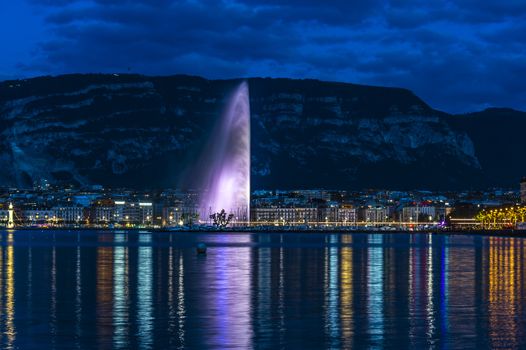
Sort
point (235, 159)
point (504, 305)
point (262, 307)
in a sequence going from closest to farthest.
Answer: point (262, 307) < point (504, 305) < point (235, 159)

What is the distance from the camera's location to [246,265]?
57.9 meters

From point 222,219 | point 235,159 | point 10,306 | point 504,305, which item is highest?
point 235,159

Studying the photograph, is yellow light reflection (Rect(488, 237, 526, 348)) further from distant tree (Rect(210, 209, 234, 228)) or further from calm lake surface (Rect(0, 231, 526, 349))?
distant tree (Rect(210, 209, 234, 228))

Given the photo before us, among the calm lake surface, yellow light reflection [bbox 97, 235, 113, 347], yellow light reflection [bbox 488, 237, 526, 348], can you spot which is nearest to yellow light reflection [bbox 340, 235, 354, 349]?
the calm lake surface

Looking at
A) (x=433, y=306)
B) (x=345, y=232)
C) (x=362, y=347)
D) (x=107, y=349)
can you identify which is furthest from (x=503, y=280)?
(x=345, y=232)

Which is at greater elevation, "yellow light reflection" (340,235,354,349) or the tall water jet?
the tall water jet

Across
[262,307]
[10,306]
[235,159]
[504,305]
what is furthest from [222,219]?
[262,307]

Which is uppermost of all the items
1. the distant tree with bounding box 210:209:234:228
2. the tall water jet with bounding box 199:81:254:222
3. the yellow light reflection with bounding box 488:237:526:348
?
the tall water jet with bounding box 199:81:254:222

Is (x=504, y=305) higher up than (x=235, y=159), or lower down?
lower down

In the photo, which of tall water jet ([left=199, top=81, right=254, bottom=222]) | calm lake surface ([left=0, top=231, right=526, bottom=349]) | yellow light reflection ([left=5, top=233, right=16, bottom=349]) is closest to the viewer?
calm lake surface ([left=0, top=231, right=526, bottom=349])

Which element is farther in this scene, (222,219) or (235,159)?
(222,219)

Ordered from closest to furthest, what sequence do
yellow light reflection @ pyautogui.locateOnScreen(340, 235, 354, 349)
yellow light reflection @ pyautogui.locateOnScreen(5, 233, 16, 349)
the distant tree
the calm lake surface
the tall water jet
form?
1. the calm lake surface
2. yellow light reflection @ pyautogui.locateOnScreen(5, 233, 16, 349)
3. yellow light reflection @ pyautogui.locateOnScreen(340, 235, 354, 349)
4. the tall water jet
5. the distant tree

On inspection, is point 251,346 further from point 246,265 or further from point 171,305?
point 246,265

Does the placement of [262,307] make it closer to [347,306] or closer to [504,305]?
[347,306]
